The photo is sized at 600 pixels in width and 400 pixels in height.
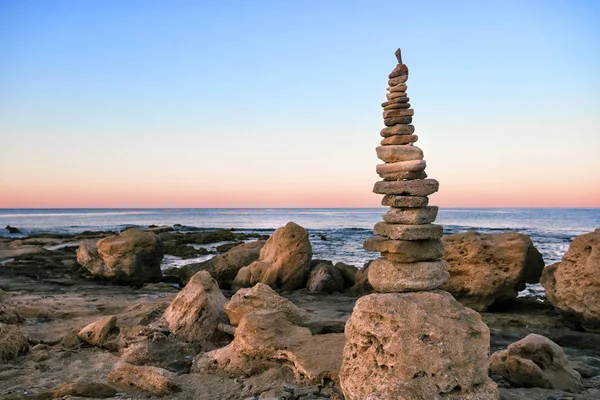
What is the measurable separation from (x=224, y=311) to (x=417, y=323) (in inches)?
200

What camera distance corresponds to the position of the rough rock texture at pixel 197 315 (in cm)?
999

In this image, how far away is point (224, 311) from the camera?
10516 millimetres

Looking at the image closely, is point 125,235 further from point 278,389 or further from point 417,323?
point 417,323

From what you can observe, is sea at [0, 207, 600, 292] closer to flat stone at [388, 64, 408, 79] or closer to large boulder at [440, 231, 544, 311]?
large boulder at [440, 231, 544, 311]

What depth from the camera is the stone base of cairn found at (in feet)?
20.8

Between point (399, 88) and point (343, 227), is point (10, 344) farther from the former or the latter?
point (343, 227)

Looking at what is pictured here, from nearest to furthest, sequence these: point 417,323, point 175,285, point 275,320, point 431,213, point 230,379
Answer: point 417,323 < point 431,213 < point 230,379 < point 275,320 < point 175,285

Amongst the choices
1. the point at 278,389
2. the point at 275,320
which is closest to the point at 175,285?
the point at 275,320

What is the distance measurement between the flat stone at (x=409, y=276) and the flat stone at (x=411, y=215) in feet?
1.89

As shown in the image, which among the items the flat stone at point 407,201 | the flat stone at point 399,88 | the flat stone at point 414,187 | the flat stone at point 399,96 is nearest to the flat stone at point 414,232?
the flat stone at point 407,201

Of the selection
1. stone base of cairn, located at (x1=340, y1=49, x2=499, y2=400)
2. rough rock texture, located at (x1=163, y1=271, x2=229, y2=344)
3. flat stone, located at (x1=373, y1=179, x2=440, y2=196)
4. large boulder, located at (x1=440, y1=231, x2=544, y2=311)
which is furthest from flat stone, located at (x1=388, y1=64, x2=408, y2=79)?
large boulder, located at (x1=440, y1=231, x2=544, y2=311)

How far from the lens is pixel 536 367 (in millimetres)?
8234

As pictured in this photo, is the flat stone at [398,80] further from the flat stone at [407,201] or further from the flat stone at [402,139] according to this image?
the flat stone at [407,201]

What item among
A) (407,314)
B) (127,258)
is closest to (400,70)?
(407,314)
